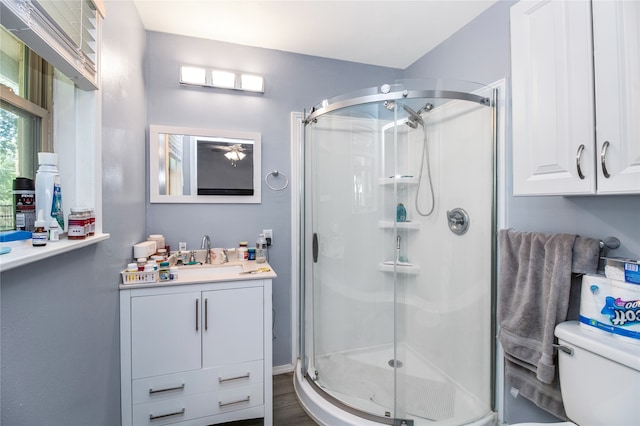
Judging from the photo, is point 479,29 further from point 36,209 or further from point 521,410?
point 36,209

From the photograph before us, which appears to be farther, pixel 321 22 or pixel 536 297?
pixel 321 22

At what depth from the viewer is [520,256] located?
4.56ft

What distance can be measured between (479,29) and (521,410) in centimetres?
227

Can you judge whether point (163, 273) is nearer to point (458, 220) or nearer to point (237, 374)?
point (237, 374)

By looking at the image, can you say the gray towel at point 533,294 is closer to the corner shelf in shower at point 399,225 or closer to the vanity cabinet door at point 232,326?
the corner shelf in shower at point 399,225

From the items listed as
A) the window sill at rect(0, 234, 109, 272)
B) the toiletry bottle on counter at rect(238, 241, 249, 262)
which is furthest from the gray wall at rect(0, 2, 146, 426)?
the toiletry bottle on counter at rect(238, 241, 249, 262)

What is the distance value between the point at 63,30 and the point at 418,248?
1.82 meters

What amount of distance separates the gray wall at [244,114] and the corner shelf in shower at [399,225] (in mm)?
838

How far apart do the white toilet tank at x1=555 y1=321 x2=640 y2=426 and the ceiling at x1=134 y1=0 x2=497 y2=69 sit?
1.85 meters

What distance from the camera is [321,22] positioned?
1.90m

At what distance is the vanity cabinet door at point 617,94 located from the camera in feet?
2.80

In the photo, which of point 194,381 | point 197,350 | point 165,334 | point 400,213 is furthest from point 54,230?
point 400,213

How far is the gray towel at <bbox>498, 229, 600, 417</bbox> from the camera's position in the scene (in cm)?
120

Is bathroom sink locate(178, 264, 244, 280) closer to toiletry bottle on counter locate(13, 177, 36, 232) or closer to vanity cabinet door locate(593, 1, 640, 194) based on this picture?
toiletry bottle on counter locate(13, 177, 36, 232)
